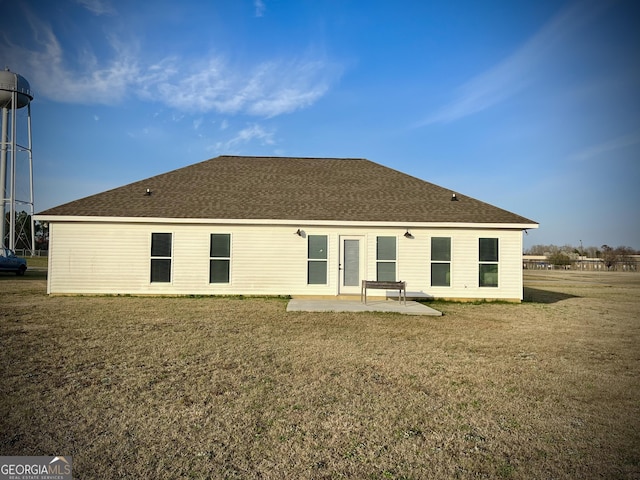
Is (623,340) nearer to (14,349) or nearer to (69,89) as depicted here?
(14,349)

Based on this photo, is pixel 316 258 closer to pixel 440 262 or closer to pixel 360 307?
pixel 360 307

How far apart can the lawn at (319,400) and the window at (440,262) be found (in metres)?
5.13

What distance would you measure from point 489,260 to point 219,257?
1027cm

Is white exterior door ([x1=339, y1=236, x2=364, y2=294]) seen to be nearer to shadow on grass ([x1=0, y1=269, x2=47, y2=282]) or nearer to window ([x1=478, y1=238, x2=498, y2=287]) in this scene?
window ([x1=478, y1=238, x2=498, y2=287])

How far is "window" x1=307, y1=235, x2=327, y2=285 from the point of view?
1377cm

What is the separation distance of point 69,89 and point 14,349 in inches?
902

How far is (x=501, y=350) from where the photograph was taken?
6.77 meters

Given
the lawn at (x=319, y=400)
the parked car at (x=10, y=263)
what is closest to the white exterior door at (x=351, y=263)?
the lawn at (x=319, y=400)

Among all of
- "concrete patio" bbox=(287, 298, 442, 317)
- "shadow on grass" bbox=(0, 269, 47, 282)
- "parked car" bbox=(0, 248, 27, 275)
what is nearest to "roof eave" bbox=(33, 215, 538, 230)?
"concrete patio" bbox=(287, 298, 442, 317)

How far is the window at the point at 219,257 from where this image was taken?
13734 mm

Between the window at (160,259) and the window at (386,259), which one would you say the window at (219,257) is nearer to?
the window at (160,259)

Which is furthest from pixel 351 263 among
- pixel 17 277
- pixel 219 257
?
pixel 17 277

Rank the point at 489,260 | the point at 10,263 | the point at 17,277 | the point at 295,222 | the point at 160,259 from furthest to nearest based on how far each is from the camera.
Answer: the point at 10,263 < the point at 17,277 < the point at 489,260 < the point at 160,259 < the point at 295,222

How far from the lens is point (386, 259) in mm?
13789
